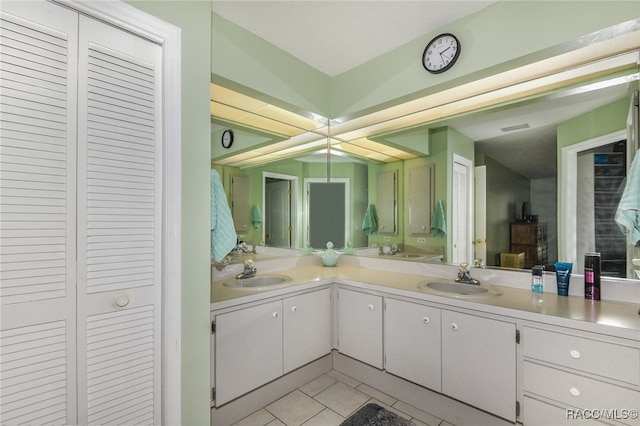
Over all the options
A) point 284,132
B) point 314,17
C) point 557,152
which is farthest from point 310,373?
point 314,17

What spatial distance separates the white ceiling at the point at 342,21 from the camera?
6.27 ft

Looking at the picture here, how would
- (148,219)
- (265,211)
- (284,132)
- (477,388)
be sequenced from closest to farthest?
(148,219) → (477,388) → (265,211) → (284,132)

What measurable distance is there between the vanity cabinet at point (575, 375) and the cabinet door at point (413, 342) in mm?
486

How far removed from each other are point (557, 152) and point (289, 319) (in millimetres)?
2162

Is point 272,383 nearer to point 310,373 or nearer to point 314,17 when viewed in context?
point 310,373

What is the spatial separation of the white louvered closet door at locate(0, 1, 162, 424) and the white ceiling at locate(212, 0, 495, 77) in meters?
1.03

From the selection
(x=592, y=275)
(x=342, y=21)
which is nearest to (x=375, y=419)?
(x=592, y=275)

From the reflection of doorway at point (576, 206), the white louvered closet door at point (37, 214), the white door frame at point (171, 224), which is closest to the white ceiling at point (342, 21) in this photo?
the white door frame at point (171, 224)

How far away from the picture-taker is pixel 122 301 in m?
1.18

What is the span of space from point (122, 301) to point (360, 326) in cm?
167

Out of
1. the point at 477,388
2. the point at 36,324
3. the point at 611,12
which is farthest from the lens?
the point at 477,388

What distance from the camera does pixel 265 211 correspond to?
2695mm

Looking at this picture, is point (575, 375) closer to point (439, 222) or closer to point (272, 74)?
point (439, 222)

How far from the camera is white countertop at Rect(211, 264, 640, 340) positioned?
4.65 ft
